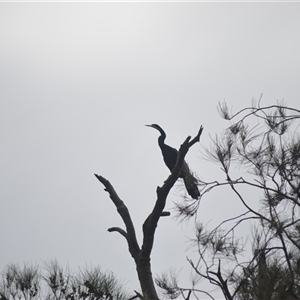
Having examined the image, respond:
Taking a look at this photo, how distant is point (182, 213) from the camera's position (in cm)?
340

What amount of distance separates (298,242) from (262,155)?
65 cm

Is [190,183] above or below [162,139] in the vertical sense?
below

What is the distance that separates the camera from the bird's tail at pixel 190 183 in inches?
128

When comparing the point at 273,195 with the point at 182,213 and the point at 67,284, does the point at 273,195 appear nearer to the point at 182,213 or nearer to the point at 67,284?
the point at 182,213

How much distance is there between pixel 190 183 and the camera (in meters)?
3.27

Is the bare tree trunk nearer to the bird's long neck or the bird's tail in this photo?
the bird's tail

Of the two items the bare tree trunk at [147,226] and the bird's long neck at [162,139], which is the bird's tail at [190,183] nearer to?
the bare tree trunk at [147,226]

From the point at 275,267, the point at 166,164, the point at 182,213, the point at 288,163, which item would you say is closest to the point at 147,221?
the point at 182,213

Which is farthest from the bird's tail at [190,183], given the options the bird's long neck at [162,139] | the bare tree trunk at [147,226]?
the bird's long neck at [162,139]

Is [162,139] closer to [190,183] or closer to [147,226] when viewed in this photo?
[147,226]

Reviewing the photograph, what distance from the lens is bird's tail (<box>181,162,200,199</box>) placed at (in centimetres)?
325

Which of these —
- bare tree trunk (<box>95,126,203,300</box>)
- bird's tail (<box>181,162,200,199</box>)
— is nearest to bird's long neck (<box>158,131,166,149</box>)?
bare tree trunk (<box>95,126,203,300</box>)

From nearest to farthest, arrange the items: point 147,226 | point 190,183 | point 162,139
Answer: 1. point 190,183
2. point 147,226
3. point 162,139

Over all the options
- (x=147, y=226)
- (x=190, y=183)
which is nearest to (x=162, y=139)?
(x=147, y=226)
